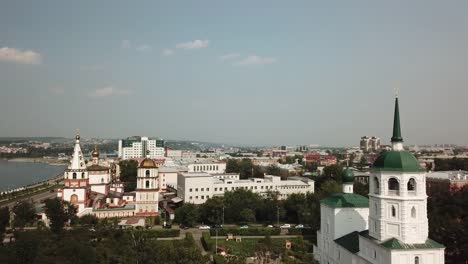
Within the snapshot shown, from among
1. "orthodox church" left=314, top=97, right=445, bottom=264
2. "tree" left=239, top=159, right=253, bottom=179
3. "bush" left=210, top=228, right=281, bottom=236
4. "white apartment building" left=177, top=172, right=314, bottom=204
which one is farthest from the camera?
"tree" left=239, top=159, right=253, bottom=179

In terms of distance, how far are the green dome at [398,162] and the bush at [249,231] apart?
17526mm

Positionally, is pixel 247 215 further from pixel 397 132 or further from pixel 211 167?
pixel 211 167

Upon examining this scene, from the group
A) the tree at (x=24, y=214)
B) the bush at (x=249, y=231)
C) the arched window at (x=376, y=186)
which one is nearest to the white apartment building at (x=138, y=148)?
the tree at (x=24, y=214)

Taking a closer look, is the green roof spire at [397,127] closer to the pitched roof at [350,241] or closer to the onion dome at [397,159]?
the onion dome at [397,159]

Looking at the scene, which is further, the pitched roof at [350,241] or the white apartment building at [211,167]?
the white apartment building at [211,167]

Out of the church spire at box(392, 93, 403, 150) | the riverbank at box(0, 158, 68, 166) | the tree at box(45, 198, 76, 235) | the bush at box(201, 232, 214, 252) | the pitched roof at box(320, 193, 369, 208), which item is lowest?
the bush at box(201, 232, 214, 252)

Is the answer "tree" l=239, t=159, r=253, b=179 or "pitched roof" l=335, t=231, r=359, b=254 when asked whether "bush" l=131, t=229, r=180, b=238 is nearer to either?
"pitched roof" l=335, t=231, r=359, b=254

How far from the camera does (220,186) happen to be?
48875mm

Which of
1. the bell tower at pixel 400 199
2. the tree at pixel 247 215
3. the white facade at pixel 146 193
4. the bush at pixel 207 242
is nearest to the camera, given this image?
the bell tower at pixel 400 199

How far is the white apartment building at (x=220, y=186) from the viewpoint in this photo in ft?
156

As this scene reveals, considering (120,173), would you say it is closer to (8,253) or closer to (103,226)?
(103,226)

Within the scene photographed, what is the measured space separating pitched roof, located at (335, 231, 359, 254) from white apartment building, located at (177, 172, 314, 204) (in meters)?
25.8

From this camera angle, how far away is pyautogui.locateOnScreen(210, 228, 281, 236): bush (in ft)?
114

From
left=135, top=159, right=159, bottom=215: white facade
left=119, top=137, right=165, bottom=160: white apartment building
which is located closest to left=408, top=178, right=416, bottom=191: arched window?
left=135, top=159, right=159, bottom=215: white facade
